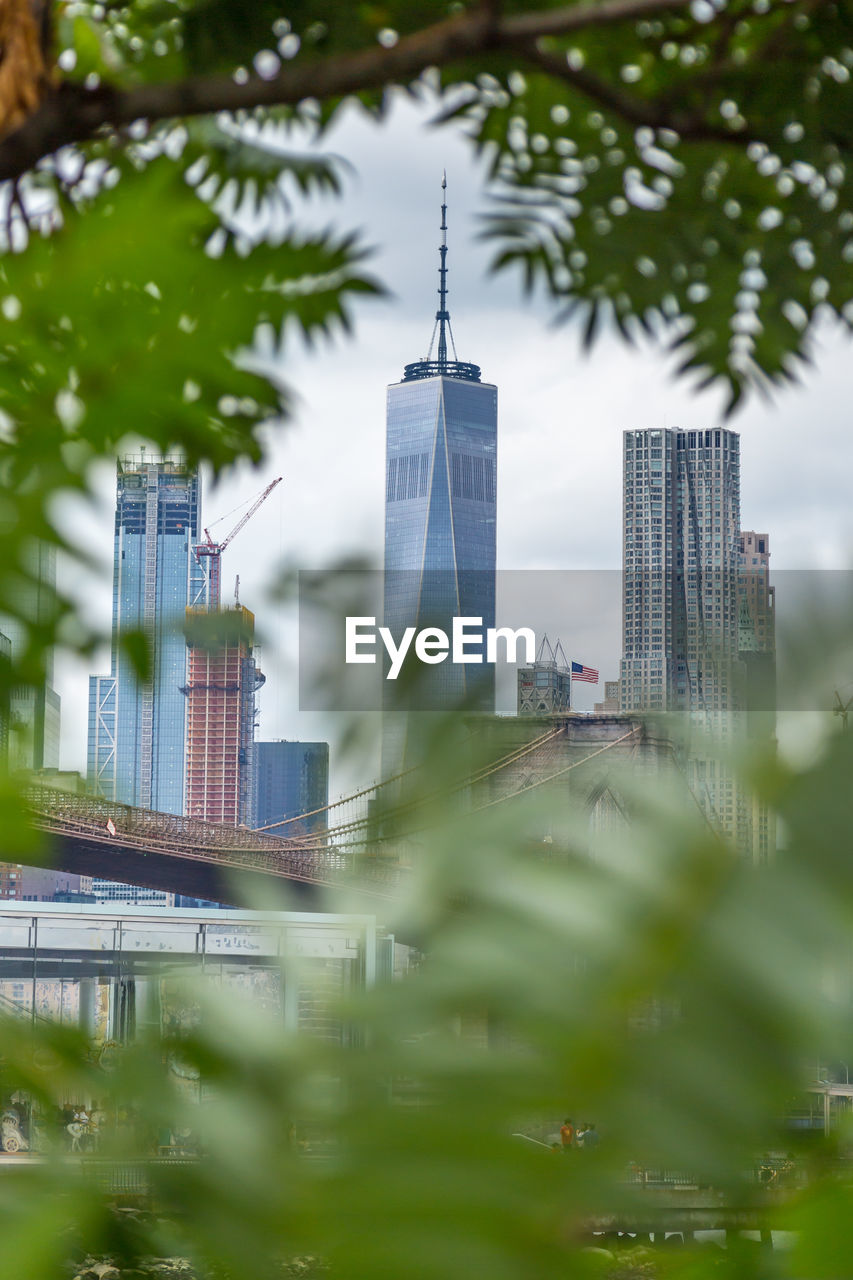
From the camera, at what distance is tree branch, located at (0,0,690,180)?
16.4 inches

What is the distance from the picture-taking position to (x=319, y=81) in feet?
1.58

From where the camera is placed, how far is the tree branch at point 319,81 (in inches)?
16.4

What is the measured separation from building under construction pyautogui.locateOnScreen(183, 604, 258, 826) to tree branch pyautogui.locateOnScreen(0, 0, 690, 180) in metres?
0.23

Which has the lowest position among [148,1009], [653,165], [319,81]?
[148,1009]

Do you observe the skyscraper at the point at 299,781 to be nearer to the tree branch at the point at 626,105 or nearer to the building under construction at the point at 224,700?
the building under construction at the point at 224,700

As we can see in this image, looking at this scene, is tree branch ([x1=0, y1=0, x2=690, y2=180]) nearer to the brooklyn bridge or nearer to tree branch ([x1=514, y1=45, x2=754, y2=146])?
tree branch ([x1=514, y1=45, x2=754, y2=146])

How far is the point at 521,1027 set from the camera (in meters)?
0.04

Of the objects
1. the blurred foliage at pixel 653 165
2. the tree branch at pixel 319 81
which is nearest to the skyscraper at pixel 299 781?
the tree branch at pixel 319 81

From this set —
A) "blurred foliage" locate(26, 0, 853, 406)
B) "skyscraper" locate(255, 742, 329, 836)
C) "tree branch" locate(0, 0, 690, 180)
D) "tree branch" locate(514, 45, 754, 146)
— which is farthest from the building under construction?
"blurred foliage" locate(26, 0, 853, 406)

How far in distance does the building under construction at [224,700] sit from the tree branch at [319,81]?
0.23 m

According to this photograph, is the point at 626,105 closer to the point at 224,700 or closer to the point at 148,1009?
the point at 224,700

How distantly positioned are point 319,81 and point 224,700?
1.19 feet

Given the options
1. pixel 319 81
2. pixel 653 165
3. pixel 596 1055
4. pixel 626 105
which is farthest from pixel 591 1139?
pixel 653 165

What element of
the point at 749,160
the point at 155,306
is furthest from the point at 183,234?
the point at 749,160
